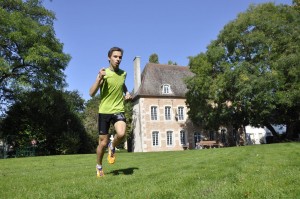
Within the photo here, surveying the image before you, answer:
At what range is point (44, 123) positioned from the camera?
31.6 meters

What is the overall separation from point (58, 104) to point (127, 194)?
101 feet

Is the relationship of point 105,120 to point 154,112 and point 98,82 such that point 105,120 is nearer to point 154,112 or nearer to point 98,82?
point 98,82

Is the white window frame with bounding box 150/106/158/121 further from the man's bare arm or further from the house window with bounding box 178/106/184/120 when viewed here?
the man's bare arm

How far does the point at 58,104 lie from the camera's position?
33000mm

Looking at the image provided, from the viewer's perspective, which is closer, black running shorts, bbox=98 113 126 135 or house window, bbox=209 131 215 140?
black running shorts, bbox=98 113 126 135

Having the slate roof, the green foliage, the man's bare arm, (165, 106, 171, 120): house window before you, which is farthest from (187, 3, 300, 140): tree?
the man's bare arm

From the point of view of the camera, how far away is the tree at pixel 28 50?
82.8 ft

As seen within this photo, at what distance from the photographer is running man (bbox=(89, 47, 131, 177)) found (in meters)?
5.79

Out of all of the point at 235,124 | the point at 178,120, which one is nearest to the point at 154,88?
the point at 178,120

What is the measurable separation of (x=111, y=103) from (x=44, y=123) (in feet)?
90.6

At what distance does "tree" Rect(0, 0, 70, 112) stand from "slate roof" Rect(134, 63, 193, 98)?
48.0 ft

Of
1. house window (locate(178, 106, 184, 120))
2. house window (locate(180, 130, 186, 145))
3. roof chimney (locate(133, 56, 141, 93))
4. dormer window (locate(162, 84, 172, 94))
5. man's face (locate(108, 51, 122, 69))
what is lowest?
house window (locate(180, 130, 186, 145))

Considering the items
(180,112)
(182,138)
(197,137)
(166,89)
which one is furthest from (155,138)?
(166,89)

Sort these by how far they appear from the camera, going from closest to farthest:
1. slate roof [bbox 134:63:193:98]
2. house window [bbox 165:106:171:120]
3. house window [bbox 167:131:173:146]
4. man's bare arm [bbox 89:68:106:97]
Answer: man's bare arm [bbox 89:68:106:97] < house window [bbox 167:131:173:146] < slate roof [bbox 134:63:193:98] < house window [bbox 165:106:171:120]
